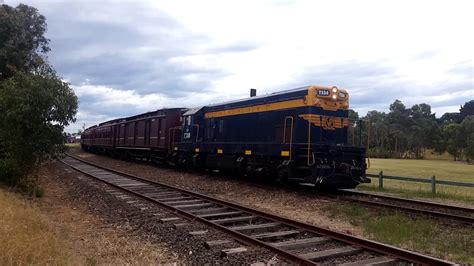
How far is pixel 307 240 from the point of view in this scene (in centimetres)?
731

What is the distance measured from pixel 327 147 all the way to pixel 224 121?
7103mm

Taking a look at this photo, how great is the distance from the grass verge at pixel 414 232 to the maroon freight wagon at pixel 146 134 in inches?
637

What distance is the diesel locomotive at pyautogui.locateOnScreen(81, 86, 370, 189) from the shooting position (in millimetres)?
14234

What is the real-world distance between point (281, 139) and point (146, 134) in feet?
52.9

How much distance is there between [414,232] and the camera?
28.3 ft

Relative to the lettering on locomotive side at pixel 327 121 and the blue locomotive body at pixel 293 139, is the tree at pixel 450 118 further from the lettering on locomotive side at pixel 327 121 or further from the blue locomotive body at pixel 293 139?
the lettering on locomotive side at pixel 327 121

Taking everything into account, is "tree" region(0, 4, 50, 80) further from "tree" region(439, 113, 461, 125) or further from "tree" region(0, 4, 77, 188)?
"tree" region(439, 113, 461, 125)

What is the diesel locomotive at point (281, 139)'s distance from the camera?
1423cm

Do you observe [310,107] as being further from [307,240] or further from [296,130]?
[307,240]

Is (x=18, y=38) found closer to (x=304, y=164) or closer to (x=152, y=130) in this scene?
(x=152, y=130)

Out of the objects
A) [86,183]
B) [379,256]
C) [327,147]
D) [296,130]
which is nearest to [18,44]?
[86,183]

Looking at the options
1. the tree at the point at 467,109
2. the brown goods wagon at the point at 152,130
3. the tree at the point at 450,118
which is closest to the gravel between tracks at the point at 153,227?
the brown goods wagon at the point at 152,130

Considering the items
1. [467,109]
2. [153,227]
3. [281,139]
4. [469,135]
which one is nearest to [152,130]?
[281,139]

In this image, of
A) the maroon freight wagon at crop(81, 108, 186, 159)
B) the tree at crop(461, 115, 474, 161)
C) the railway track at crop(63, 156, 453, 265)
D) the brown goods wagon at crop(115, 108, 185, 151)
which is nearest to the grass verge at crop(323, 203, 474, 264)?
the railway track at crop(63, 156, 453, 265)
